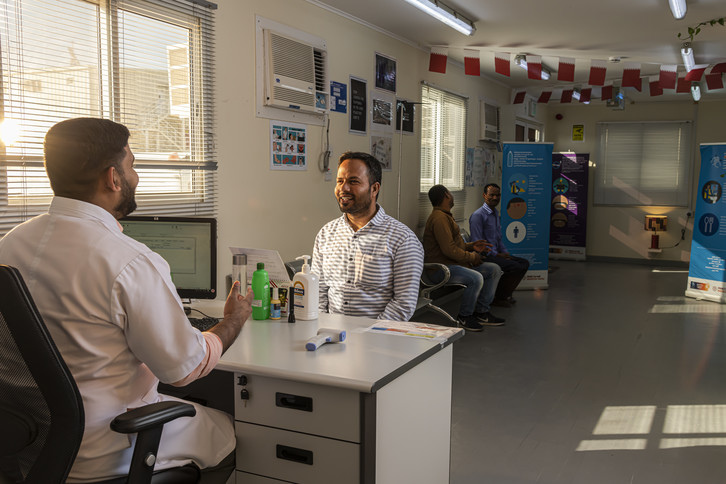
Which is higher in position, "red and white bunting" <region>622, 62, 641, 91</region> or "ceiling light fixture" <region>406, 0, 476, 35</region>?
"ceiling light fixture" <region>406, 0, 476, 35</region>

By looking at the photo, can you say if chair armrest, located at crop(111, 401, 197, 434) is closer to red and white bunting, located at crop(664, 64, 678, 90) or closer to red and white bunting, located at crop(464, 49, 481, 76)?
red and white bunting, located at crop(464, 49, 481, 76)

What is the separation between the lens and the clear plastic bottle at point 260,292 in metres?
2.59

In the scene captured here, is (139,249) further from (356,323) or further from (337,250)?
(337,250)

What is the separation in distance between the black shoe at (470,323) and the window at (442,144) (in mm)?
1354

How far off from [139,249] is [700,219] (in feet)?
24.7

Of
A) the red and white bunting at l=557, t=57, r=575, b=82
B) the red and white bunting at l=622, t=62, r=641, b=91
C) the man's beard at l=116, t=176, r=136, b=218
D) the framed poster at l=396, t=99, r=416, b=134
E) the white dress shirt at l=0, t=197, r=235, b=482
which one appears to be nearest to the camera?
the white dress shirt at l=0, t=197, r=235, b=482

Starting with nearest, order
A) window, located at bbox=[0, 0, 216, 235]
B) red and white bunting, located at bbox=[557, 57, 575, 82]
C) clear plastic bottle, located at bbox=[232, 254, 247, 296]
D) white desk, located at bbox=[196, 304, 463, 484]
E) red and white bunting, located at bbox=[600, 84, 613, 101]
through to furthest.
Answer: white desk, located at bbox=[196, 304, 463, 484] → clear plastic bottle, located at bbox=[232, 254, 247, 296] → window, located at bbox=[0, 0, 216, 235] → red and white bunting, located at bbox=[557, 57, 575, 82] → red and white bunting, located at bbox=[600, 84, 613, 101]

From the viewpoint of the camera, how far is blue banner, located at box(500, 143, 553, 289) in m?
7.91

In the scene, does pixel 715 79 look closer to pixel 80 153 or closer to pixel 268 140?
pixel 268 140

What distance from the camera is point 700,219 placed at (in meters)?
7.46

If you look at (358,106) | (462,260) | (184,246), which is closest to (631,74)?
(462,260)

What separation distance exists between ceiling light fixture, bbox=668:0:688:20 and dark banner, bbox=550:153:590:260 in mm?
5802

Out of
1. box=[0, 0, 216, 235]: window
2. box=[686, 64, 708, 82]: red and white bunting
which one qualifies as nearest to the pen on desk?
box=[0, 0, 216, 235]: window

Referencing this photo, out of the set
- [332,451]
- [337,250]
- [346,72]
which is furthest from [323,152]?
[332,451]
